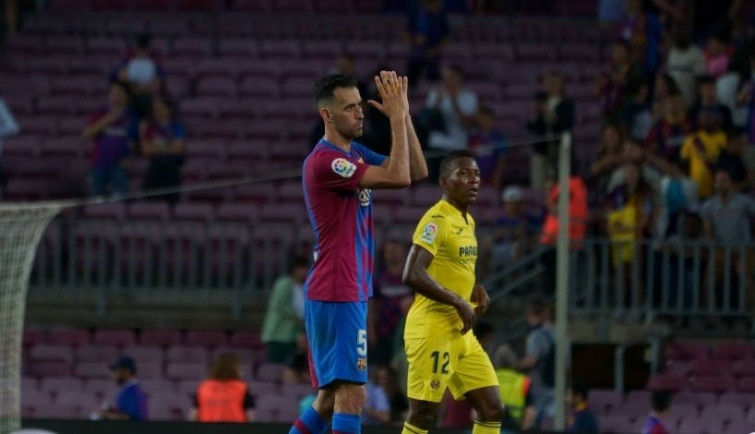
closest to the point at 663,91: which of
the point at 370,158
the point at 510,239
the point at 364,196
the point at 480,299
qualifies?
the point at 510,239

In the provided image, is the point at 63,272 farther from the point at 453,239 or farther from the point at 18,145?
the point at 453,239

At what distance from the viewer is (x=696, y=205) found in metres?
16.2

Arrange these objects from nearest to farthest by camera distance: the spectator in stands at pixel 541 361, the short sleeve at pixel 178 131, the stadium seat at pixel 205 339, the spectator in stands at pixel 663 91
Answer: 1. the spectator in stands at pixel 541 361
2. the stadium seat at pixel 205 339
3. the spectator in stands at pixel 663 91
4. the short sleeve at pixel 178 131

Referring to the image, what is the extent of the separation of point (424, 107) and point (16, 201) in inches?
172

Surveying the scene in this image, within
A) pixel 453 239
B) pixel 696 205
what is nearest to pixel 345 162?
pixel 453 239

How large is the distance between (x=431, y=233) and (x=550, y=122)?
8.04 m

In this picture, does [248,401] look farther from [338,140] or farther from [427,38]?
[427,38]

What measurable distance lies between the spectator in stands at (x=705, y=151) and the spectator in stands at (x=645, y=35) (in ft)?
6.94

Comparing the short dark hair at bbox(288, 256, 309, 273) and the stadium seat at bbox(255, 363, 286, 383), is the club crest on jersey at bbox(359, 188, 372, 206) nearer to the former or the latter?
the short dark hair at bbox(288, 256, 309, 273)

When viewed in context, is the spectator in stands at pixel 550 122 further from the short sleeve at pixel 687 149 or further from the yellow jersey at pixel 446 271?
the yellow jersey at pixel 446 271

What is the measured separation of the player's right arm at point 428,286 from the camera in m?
9.75

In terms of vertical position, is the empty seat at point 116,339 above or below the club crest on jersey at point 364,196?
below

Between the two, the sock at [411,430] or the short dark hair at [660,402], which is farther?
the short dark hair at [660,402]

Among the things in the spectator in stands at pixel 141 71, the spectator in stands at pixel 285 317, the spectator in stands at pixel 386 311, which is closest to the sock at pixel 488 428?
the spectator in stands at pixel 386 311
